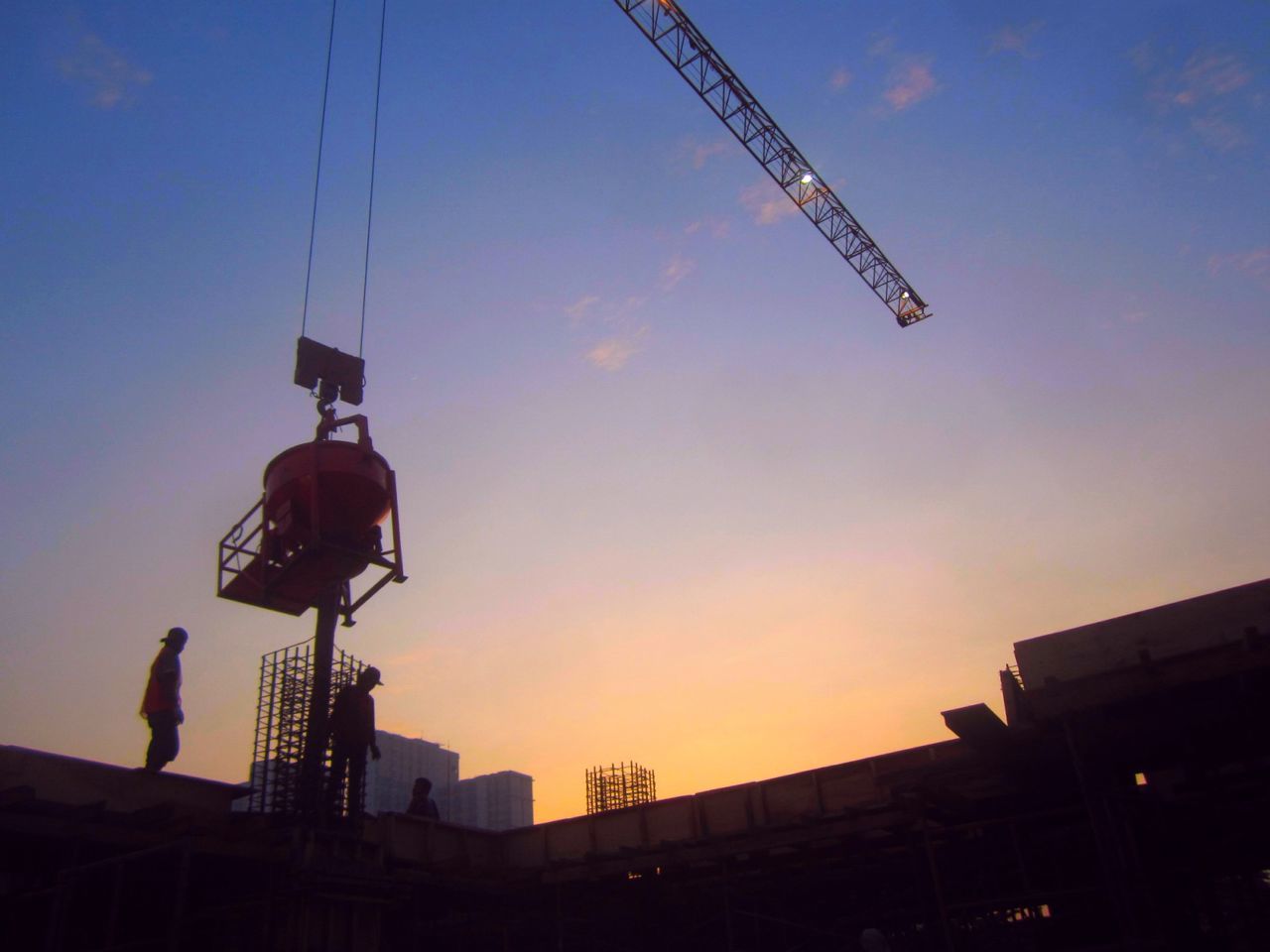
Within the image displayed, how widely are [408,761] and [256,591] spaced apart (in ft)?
233

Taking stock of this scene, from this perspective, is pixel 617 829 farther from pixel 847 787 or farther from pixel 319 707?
pixel 319 707

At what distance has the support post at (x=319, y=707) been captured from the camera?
52.0 feet

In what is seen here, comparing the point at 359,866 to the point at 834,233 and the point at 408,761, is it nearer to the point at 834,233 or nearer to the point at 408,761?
the point at 834,233

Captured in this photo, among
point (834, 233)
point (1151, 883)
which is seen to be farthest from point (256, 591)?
point (834, 233)

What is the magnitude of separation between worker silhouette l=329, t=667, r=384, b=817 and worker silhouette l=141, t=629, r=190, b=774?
7.31 feet

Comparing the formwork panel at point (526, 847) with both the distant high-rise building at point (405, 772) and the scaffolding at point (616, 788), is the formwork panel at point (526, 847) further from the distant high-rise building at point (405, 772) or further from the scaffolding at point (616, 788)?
the distant high-rise building at point (405, 772)

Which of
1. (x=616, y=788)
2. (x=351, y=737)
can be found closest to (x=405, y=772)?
(x=616, y=788)

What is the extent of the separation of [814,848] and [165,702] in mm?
10075

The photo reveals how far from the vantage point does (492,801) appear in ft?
272

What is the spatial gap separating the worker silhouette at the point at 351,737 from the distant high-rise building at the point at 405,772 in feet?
210

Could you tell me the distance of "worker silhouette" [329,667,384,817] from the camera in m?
15.2

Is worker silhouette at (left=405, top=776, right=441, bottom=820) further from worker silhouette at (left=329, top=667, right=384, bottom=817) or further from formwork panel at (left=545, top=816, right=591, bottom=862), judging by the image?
worker silhouette at (left=329, top=667, right=384, bottom=817)

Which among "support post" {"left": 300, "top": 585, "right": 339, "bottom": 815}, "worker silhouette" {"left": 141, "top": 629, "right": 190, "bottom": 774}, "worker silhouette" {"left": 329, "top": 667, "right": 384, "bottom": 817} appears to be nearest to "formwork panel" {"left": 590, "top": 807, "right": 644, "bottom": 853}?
"worker silhouette" {"left": 329, "top": 667, "right": 384, "bottom": 817}

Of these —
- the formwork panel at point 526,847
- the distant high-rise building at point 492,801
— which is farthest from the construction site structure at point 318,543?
the distant high-rise building at point 492,801
